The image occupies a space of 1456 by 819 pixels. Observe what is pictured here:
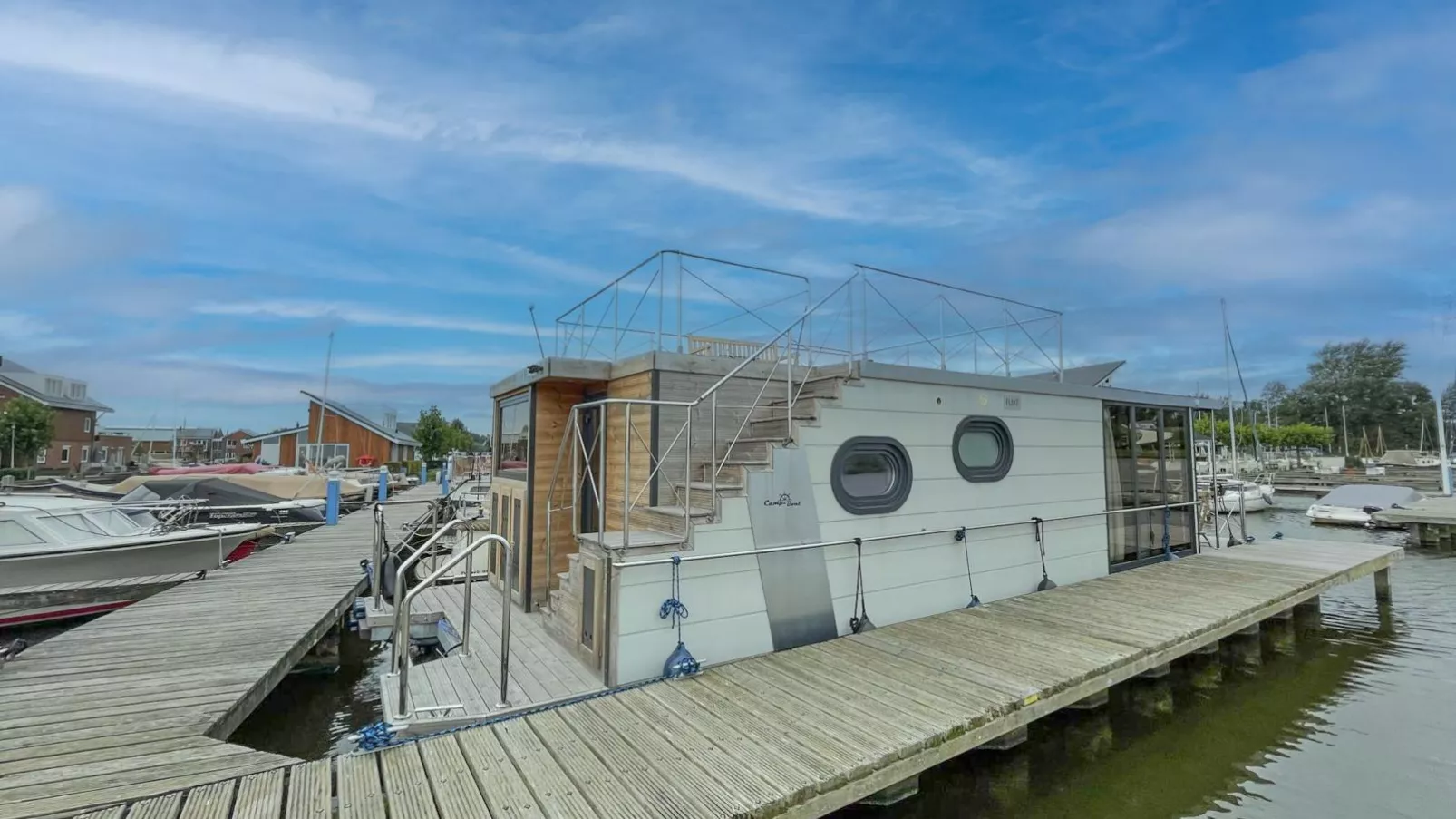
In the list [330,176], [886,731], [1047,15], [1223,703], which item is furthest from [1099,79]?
[330,176]

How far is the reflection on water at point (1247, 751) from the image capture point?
14.6ft

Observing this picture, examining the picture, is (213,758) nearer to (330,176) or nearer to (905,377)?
(905,377)

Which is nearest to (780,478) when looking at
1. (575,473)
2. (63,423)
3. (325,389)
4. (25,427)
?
(575,473)

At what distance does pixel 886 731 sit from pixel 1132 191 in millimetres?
22812

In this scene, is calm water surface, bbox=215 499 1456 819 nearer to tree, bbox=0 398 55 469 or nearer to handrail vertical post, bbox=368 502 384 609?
Answer: handrail vertical post, bbox=368 502 384 609

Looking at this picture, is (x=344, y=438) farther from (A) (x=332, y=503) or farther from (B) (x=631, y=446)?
(B) (x=631, y=446)

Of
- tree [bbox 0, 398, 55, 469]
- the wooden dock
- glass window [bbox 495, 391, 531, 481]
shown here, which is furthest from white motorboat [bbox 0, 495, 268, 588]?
tree [bbox 0, 398, 55, 469]

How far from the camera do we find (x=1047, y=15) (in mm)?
9820

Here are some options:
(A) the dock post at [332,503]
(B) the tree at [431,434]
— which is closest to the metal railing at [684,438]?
(A) the dock post at [332,503]

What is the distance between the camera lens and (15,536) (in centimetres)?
884

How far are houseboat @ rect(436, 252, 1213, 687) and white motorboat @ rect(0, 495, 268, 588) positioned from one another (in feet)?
19.9

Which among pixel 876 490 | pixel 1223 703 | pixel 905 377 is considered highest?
pixel 905 377

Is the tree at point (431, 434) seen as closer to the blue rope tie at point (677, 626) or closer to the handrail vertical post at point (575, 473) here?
the handrail vertical post at point (575, 473)

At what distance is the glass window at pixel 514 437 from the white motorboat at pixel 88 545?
6099 millimetres
